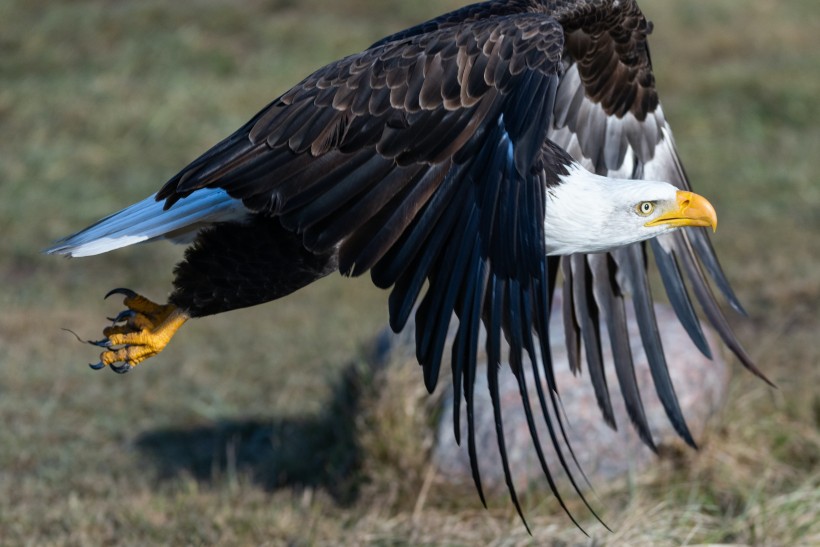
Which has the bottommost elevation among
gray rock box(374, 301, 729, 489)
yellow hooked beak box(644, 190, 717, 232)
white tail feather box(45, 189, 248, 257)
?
gray rock box(374, 301, 729, 489)

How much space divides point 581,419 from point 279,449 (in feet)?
5.04

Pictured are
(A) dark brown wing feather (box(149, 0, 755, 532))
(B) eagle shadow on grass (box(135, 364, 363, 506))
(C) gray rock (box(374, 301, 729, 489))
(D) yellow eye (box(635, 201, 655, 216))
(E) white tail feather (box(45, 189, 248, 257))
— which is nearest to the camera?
(A) dark brown wing feather (box(149, 0, 755, 532))

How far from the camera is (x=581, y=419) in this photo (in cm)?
530

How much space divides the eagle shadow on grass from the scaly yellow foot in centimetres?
129

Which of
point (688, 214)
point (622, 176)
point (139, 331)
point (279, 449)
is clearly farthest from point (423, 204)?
point (279, 449)

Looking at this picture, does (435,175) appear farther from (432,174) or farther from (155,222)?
(155,222)

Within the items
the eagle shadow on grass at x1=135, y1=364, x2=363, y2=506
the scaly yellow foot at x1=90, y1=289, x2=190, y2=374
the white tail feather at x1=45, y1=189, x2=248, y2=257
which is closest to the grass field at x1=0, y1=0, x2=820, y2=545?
the eagle shadow on grass at x1=135, y1=364, x2=363, y2=506

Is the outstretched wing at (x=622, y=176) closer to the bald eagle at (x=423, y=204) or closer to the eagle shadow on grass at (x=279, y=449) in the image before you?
the bald eagle at (x=423, y=204)

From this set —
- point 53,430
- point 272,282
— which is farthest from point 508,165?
point 53,430

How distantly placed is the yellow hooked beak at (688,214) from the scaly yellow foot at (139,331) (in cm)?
153

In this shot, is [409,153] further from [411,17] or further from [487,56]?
[411,17]

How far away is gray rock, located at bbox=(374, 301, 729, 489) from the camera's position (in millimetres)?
5219

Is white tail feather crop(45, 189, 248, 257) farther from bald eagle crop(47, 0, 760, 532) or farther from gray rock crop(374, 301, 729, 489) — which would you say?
gray rock crop(374, 301, 729, 489)

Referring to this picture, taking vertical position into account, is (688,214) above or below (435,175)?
below
